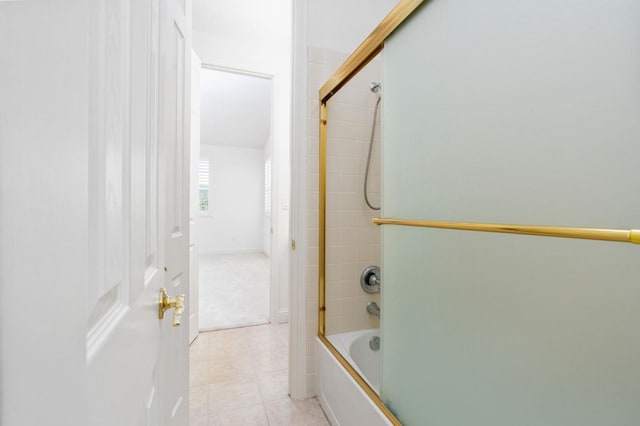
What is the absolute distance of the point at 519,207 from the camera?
645mm

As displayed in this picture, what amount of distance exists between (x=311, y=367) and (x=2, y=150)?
72.1 inches

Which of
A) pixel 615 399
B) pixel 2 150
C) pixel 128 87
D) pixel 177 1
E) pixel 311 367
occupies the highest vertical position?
pixel 177 1

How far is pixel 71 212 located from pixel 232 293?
12.2 feet

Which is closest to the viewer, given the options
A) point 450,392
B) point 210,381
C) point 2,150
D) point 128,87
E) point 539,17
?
point 2,150

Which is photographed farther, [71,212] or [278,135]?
[278,135]

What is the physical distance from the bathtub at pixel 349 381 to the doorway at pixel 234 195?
144 centimetres

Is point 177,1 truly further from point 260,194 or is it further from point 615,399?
point 260,194

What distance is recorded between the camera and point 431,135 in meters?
0.86

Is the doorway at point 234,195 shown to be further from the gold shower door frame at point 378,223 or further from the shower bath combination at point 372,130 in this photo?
the shower bath combination at point 372,130

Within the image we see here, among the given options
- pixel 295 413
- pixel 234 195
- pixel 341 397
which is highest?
pixel 234 195

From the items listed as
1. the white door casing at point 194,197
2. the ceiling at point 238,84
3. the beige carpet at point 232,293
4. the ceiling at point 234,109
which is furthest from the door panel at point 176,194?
the ceiling at point 234,109

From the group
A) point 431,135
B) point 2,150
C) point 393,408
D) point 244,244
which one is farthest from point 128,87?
point 244,244

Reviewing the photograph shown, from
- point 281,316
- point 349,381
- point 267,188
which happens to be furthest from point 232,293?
point 267,188

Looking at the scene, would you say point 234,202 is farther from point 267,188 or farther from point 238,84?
point 238,84
